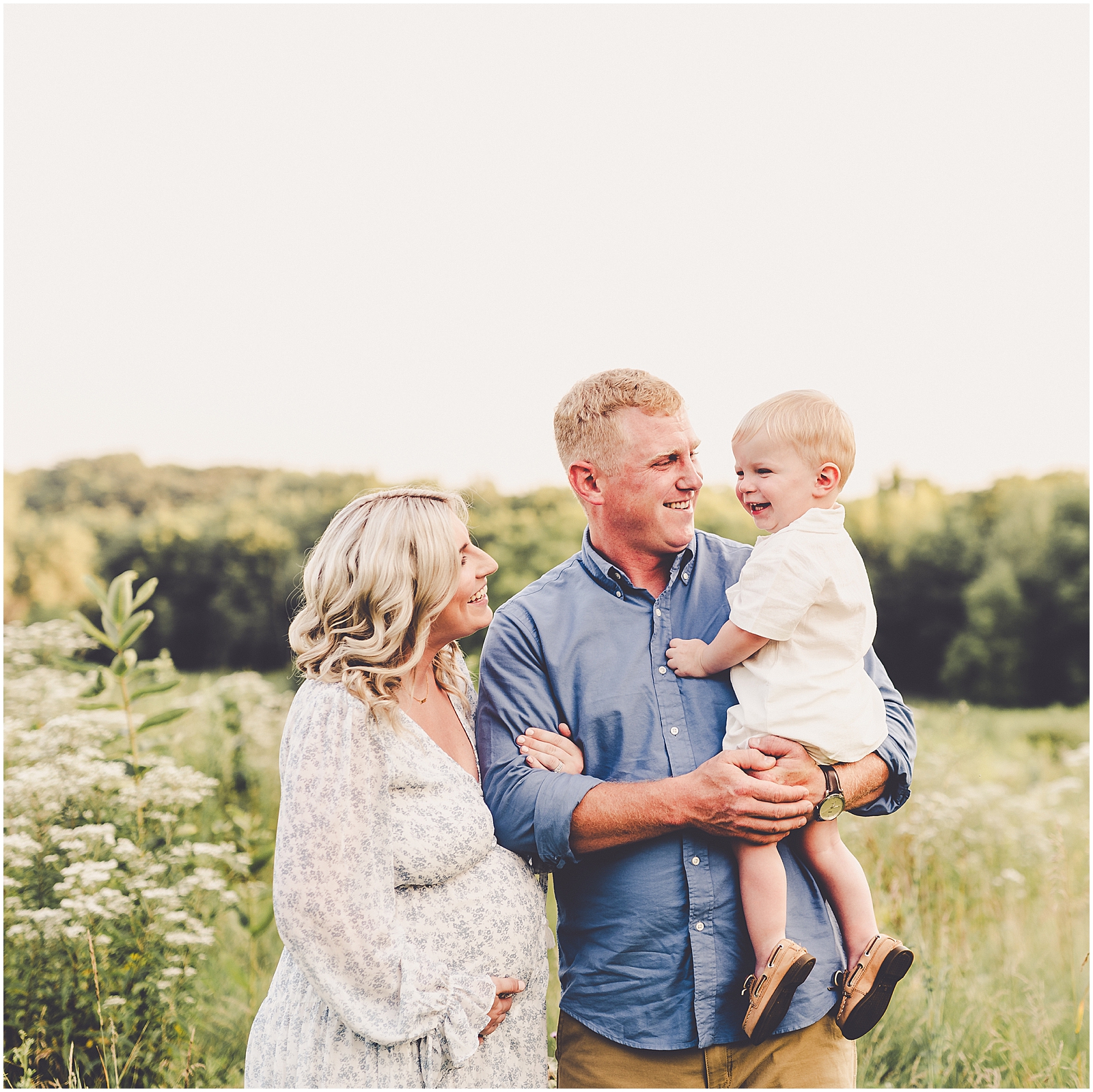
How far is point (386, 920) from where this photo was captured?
1945 millimetres

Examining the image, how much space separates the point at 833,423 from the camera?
2.38 metres

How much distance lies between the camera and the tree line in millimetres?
9438

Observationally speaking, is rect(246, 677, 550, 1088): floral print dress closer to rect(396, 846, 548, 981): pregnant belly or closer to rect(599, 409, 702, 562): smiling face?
rect(396, 846, 548, 981): pregnant belly

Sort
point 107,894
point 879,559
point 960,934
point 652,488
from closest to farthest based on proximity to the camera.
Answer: point 652,488 < point 107,894 < point 960,934 < point 879,559

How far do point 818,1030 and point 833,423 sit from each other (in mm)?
1547

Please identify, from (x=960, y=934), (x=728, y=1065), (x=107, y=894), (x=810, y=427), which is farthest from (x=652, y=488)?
(x=960, y=934)

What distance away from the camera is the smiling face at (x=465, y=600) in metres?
2.20

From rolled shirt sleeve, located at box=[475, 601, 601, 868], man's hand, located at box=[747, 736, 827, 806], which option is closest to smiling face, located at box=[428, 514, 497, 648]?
rolled shirt sleeve, located at box=[475, 601, 601, 868]

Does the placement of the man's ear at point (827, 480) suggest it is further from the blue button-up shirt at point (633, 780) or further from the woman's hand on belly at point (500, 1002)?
the woman's hand on belly at point (500, 1002)

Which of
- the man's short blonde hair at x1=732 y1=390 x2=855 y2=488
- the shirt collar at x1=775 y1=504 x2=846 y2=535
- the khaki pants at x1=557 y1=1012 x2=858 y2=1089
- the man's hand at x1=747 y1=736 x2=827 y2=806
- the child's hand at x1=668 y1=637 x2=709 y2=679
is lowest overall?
the khaki pants at x1=557 y1=1012 x2=858 y2=1089

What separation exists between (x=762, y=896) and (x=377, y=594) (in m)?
1.17

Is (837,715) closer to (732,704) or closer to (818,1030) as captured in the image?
(732,704)

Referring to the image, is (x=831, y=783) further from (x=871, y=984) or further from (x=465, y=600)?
(x=465, y=600)

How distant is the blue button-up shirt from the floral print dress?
14 cm
